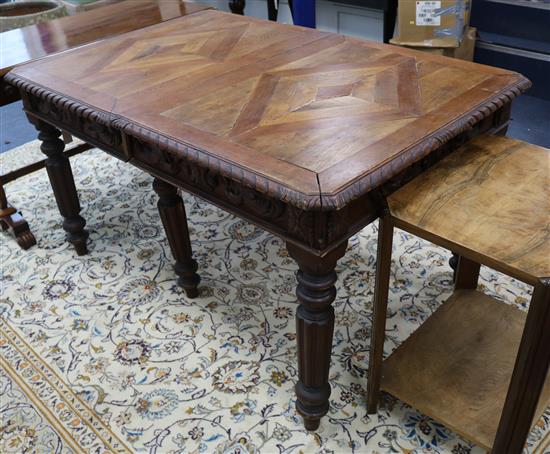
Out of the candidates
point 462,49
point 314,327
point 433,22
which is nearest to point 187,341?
point 314,327

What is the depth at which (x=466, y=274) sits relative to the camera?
171 centimetres

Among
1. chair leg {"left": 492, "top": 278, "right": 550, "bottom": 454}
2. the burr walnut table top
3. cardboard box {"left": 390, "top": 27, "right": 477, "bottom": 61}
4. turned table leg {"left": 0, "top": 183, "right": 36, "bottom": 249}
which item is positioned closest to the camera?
chair leg {"left": 492, "top": 278, "right": 550, "bottom": 454}

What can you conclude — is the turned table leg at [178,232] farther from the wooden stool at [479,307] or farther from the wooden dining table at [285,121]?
the wooden stool at [479,307]

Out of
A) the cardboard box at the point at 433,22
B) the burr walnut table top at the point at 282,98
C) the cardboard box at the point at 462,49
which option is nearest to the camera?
the burr walnut table top at the point at 282,98

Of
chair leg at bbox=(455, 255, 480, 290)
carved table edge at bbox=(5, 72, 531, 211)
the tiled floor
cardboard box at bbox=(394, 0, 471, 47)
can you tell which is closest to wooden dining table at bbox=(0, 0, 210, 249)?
carved table edge at bbox=(5, 72, 531, 211)

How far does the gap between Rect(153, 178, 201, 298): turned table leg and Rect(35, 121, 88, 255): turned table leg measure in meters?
0.45

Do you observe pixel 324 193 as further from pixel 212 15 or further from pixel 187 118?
pixel 212 15

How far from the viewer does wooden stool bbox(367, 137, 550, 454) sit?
1.07 m

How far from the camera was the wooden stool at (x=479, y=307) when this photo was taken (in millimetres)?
1066

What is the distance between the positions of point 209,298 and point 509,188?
3.50ft

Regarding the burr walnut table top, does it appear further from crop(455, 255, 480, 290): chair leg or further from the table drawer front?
crop(455, 255, 480, 290): chair leg

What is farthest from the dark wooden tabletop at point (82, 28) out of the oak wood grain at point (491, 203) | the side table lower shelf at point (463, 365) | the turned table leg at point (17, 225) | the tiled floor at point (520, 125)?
the side table lower shelf at point (463, 365)

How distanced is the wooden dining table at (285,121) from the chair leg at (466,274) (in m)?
0.39

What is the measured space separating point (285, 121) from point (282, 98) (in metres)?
0.14
